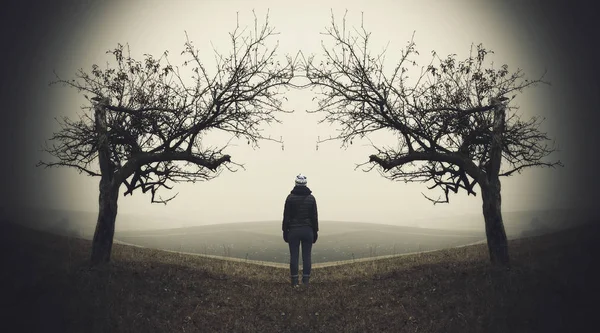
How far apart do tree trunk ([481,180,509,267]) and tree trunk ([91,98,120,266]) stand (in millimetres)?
12531

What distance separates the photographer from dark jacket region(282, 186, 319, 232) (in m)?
13.4

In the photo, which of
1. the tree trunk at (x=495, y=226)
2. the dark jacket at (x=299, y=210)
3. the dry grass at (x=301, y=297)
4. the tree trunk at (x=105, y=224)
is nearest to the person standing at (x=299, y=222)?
the dark jacket at (x=299, y=210)

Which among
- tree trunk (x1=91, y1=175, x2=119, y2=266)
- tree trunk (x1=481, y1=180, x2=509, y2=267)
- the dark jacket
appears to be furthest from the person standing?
tree trunk (x1=91, y1=175, x2=119, y2=266)

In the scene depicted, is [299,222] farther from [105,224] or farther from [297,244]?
[105,224]

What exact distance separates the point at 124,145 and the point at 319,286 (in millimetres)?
8613

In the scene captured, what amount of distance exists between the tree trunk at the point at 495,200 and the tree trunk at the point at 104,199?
1255 centimetres

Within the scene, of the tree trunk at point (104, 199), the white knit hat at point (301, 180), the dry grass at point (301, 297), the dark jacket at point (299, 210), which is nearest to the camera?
the dry grass at point (301, 297)

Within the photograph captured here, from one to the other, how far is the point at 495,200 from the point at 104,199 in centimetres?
1312

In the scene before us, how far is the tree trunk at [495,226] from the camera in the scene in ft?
43.7

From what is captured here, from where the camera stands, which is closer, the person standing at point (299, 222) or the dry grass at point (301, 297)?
the dry grass at point (301, 297)

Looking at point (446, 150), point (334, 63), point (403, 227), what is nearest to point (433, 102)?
point (446, 150)

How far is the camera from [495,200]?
13.7 metres

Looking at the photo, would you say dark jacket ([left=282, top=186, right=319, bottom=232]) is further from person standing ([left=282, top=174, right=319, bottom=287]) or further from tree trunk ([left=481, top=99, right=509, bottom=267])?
tree trunk ([left=481, top=99, right=509, bottom=267])

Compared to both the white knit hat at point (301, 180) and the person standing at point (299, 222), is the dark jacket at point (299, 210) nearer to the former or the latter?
the person standing at point (299, 222)
